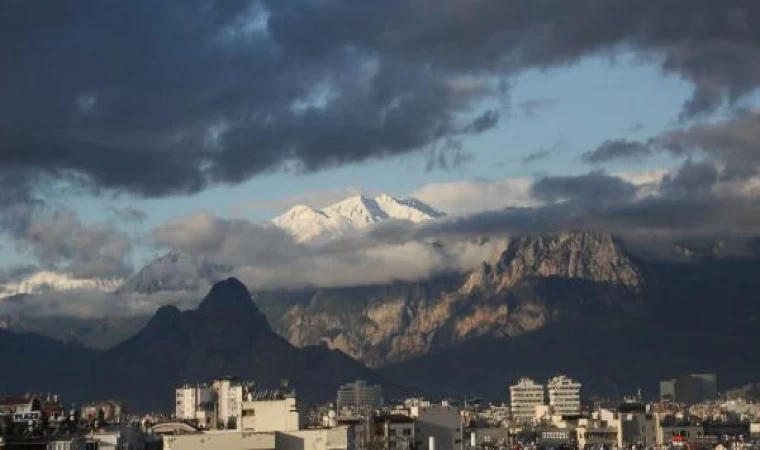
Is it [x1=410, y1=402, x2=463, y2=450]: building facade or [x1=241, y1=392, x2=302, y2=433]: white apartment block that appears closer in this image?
[x1=241, y1=392, x2=302, y2=433]: white apartment block

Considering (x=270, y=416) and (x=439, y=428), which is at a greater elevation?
(x=439, y=428)

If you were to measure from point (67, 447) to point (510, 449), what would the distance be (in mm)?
79706

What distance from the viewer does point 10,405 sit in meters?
177

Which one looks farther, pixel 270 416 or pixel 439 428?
pixel 439 428

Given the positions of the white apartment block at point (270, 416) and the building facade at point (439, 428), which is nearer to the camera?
the white apartment block at point (270, 416)

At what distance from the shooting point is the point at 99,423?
524 ft

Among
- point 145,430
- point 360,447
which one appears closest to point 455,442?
point 360,447

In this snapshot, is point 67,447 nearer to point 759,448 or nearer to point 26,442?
point 26,442

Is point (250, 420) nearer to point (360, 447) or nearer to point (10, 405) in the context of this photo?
point (360, 447)

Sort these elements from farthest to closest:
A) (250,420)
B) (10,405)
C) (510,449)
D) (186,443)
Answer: (510,449)
(10,405)
(250,420)
(186,443)

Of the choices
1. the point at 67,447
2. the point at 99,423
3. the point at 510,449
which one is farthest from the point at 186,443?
the point at 510,449

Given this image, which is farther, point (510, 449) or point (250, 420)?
point (510, 449)

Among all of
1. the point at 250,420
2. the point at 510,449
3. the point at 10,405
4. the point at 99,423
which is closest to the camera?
the point at 250,420

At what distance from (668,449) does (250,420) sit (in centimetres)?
6815
